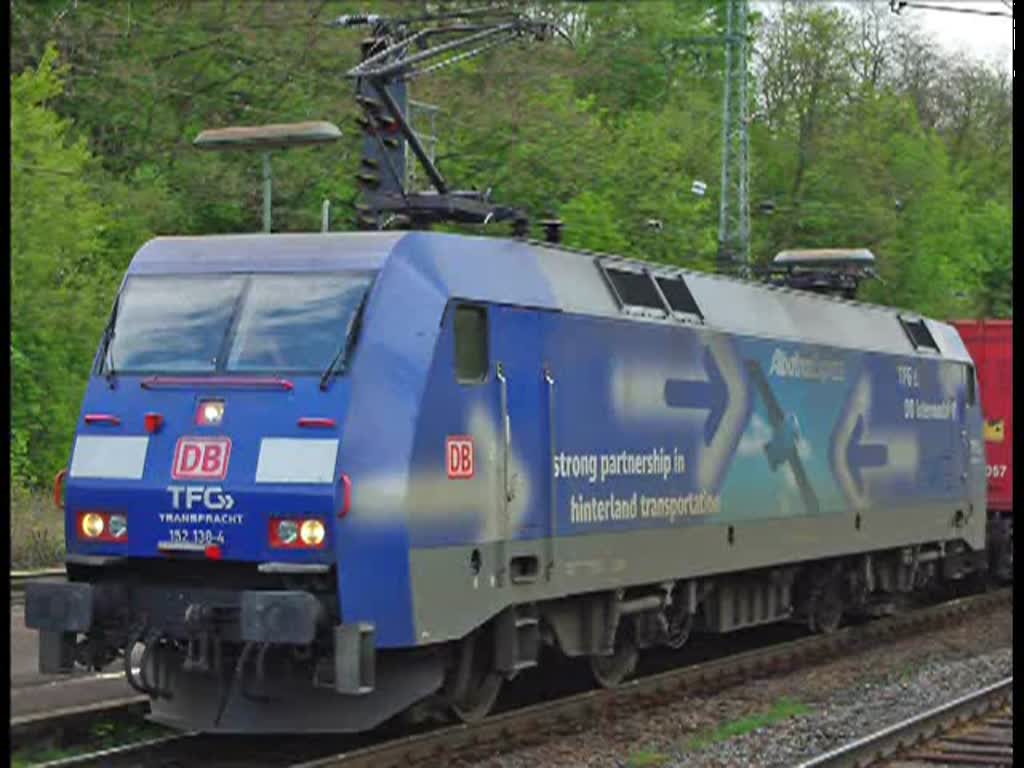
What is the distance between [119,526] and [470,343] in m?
2.37

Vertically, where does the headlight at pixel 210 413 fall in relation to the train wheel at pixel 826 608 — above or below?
above

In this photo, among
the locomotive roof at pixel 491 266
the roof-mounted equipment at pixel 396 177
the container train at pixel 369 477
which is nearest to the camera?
the container train at pixel 369 477

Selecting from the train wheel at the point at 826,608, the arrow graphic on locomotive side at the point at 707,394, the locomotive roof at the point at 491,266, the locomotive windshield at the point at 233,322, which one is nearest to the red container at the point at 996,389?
the train wheel at the point at 826,608

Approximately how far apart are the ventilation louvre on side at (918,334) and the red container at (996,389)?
4161 mm

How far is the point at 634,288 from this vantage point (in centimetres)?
1391

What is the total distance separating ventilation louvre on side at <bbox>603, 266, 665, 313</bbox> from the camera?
13656mm

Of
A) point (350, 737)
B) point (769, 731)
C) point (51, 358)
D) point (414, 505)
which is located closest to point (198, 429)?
point (414, 505)

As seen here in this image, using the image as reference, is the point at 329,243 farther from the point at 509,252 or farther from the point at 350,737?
the point at 350,737

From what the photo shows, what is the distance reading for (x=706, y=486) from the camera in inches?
578

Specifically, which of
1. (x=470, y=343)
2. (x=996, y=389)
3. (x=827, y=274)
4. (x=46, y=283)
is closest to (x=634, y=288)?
(x=470, y=343)

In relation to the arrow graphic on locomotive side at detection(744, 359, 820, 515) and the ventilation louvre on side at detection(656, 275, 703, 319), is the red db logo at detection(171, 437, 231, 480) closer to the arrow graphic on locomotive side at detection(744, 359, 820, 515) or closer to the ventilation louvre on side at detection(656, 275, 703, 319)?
the ventilation louvre on side at detection(656, 275, 703, 319)

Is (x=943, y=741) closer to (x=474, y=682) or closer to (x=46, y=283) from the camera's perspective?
(x=474, y=682)

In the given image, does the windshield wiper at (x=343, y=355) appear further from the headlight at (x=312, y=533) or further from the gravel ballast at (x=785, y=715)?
the gravel ballast at (x=785, y=715)

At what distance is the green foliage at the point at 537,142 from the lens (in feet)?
92.3
